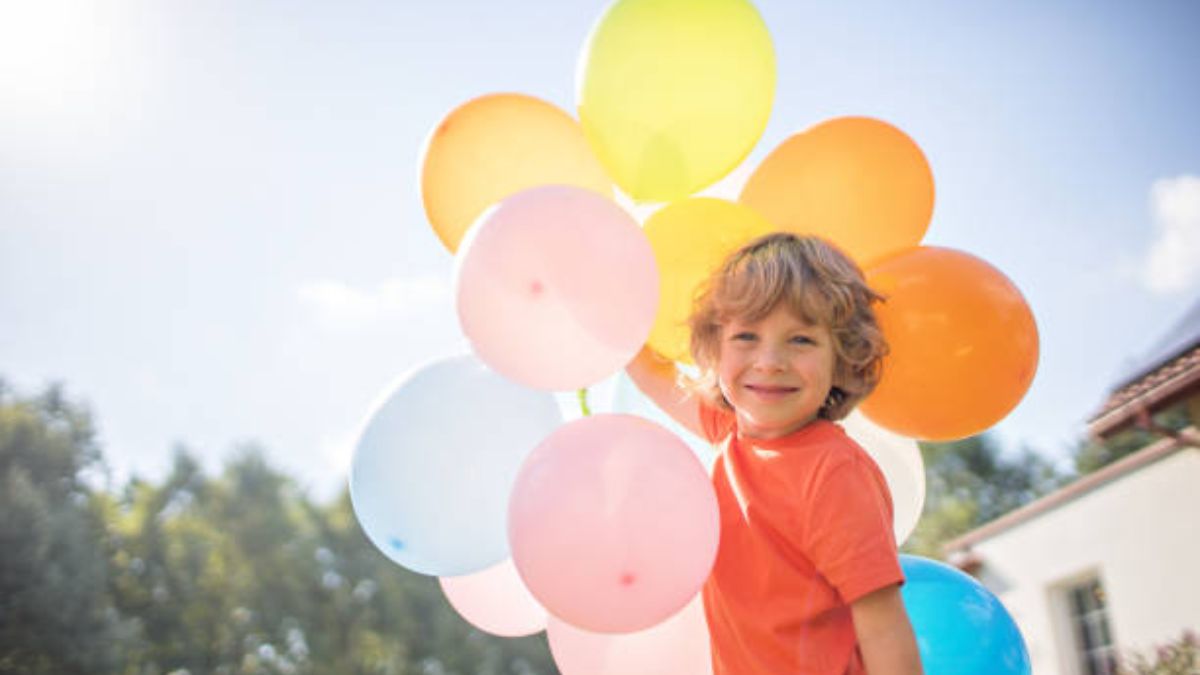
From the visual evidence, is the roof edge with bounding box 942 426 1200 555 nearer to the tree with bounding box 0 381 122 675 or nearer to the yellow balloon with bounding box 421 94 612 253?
the yellow balloon with bounding box 421 94 612 253

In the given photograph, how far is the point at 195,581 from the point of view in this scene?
16266 millimetres

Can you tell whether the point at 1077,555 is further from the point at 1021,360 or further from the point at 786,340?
the point at 786,340

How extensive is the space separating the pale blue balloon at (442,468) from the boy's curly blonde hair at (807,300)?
0.56 metres

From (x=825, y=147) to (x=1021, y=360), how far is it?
0.76m

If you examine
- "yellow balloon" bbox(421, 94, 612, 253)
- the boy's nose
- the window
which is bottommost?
the window

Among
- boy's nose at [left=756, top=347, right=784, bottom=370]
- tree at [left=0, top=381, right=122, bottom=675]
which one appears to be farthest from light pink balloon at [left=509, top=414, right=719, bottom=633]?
tree at [left=0, top=381, right=122, bottom=675]

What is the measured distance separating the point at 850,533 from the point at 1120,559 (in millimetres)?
7902

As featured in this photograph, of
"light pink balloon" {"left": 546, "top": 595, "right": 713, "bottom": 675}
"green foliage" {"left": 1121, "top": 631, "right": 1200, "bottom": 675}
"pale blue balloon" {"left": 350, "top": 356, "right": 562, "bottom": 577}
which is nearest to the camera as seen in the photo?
"light pink balloon" {"left": 546, "top": 595, "right": 713, "bottom": 675}

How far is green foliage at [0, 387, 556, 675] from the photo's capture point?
40.7 ft

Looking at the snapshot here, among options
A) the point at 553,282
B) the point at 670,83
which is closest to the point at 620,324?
the point at 553,282

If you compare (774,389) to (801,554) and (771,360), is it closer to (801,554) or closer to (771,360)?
(771,360)

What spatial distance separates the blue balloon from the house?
505 cm

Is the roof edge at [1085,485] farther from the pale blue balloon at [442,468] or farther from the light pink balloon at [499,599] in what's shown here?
the pale blue balloon at [442,468]

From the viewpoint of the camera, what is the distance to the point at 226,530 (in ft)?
58.0
